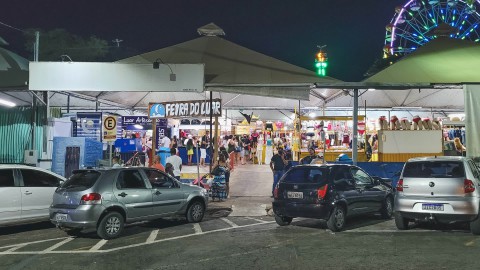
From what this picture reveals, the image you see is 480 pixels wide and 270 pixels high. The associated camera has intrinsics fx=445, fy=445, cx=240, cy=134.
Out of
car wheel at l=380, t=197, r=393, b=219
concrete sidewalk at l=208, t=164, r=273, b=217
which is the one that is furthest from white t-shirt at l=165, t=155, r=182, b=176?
car wheel at l=380, t=197, r=393, b=219

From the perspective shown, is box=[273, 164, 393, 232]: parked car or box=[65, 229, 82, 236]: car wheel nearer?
box=[273, 164, 393, 232]: parked car

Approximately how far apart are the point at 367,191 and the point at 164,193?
479cm

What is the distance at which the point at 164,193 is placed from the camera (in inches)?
401

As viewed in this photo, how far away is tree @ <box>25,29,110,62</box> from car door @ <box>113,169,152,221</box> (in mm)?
41909

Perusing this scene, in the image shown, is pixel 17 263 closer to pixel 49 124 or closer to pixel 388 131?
pixel 49 124

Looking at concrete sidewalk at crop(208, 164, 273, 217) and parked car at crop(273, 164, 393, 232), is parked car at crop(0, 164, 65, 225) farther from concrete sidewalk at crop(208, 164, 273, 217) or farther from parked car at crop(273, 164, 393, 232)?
parked car at crop(273, 164, 393, 232)

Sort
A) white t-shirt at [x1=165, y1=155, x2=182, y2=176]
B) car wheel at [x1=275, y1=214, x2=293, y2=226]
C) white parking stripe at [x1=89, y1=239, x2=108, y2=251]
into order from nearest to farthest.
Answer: white parking stripe at [x1=89, y1=239, x2=108, y2=251]
car wheel at [x1=275, y1=214, x2=293, y2=226]
white t-shirt at [x1=165, y1=155, x2=182, y2=176]

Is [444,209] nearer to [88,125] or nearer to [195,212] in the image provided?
[195,212]

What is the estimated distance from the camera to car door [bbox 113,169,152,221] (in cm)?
925

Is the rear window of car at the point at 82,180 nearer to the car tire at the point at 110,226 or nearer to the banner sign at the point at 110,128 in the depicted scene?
the car tire at the point at 110,226

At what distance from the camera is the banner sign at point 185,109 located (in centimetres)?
1529

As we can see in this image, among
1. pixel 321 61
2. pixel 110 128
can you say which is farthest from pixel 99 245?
pixel 321 61

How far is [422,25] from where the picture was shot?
27.3 m

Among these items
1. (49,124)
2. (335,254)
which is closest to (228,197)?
(49,124)
